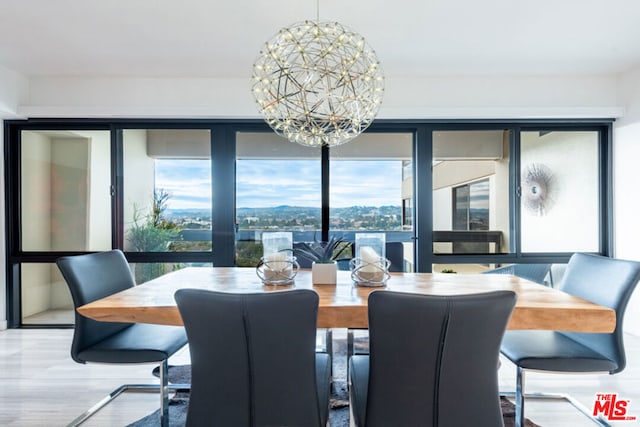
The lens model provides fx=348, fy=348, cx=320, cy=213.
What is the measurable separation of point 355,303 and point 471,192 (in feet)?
8.45

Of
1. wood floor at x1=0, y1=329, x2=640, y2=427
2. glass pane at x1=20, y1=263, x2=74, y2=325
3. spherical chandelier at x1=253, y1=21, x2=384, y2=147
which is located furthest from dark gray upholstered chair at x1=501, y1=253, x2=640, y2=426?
glass pane at x1=20, y1=263, x2=74, y2=325

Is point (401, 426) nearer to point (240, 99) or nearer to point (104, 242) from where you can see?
point (240, 99)

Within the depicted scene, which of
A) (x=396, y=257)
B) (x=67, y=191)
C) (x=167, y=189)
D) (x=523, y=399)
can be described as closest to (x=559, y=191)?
(x=396, y=257)

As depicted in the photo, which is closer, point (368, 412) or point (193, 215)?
point (368, 412)

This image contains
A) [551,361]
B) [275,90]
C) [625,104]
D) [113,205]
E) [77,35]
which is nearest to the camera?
[551,361]

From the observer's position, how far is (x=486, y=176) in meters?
3.51


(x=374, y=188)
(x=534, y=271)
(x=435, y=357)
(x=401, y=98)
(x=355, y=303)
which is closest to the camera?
(x=435, y=357)

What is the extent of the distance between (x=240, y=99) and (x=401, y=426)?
2969 millimetres

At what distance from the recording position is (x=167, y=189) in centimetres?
352

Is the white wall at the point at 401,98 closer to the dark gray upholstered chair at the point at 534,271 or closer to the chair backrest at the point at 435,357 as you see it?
the dark gray upholstered chair at the point at 534,271

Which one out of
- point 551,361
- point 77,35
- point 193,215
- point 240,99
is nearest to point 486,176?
point 551,361

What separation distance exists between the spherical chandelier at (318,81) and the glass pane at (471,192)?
1945mm

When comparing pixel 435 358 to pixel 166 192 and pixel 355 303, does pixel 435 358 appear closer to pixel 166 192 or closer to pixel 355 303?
pixel 355 303

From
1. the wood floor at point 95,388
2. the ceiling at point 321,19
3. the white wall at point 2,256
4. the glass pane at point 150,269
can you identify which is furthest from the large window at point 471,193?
the white wall at point 2,256
